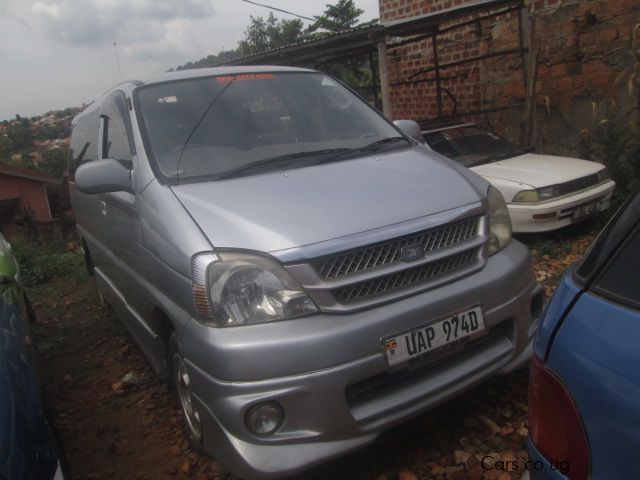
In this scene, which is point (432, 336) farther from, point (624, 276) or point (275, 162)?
point (275, 162)

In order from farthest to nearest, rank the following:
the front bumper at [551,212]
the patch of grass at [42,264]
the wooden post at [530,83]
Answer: the patch of grass at [42,264] < the wooden post at [530,83] < the front bumper at [551,212]

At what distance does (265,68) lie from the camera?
3.69 meters

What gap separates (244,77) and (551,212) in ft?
10.6

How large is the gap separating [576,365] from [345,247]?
3.58 feet

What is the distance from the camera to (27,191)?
13094mm

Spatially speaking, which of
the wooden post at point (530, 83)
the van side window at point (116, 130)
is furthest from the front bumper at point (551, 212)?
the van side window at point (116, 130)

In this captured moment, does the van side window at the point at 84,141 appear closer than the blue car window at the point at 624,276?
No

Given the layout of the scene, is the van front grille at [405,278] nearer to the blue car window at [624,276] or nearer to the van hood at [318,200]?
the van hood at [318,200]

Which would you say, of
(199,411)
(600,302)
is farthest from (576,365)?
(199,411)

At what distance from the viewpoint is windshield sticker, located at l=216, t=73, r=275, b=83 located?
3.40 metres

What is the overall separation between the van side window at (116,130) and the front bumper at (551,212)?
365cm

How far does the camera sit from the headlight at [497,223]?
105 inches

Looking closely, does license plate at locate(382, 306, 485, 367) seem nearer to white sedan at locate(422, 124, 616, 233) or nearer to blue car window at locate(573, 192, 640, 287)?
blue car window at locate(573, 192, 640, 287)

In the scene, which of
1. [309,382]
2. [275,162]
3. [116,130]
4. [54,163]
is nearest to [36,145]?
[54,163]
